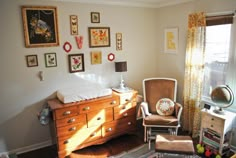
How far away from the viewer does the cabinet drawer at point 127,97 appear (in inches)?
130

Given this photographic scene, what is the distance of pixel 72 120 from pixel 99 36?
58.9 inches

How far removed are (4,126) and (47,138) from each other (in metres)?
0.69

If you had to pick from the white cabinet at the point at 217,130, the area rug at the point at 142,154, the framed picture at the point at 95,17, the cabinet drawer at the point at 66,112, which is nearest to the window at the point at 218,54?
the white cabinet at the point at 217,130

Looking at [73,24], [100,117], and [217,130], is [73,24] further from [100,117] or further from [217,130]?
[217,130]

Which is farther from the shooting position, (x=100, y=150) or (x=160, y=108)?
(x=160, y=108)

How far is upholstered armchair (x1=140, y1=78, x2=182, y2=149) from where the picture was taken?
10.3 ft

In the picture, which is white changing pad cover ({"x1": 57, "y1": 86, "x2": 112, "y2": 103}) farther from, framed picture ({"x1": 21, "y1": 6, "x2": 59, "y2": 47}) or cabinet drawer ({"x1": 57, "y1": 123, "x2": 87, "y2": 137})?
framed picture ({"x1": 21, "y1": 6, "x2": 59, "y2": 47})

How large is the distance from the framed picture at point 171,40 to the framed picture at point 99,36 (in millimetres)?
1171

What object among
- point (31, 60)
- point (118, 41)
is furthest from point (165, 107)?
point (31, 60)

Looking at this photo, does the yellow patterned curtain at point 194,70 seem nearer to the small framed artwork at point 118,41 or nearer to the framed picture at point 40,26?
the small framed artwork at point 118,41

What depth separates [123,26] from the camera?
365cm

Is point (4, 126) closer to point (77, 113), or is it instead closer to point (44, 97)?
point (44, 97)

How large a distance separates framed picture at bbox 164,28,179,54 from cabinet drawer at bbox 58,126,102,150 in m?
2.00

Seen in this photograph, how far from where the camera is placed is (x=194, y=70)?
327 centimetres
